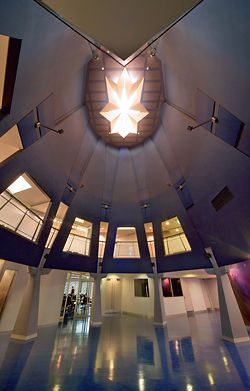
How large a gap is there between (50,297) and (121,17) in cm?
1300

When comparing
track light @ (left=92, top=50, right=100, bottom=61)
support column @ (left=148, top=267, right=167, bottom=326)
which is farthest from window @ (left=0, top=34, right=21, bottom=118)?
support column @ (left=148, top=267, right=167, bottom=326)

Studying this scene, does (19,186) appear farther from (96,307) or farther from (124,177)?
(96,307)

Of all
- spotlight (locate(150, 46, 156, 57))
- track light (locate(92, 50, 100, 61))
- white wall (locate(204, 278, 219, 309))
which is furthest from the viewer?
white wall (locate(204, 278, 219, 309))

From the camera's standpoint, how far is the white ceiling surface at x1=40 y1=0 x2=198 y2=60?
1.91 m

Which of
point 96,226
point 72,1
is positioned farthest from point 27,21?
point 96,226

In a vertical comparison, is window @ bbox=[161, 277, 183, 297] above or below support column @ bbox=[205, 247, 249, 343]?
above

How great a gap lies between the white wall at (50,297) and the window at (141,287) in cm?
635

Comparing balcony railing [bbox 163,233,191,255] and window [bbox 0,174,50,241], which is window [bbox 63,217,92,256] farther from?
balcony railing [bbox 163,233,191,255]

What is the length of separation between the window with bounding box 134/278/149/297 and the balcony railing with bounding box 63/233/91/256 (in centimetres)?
646

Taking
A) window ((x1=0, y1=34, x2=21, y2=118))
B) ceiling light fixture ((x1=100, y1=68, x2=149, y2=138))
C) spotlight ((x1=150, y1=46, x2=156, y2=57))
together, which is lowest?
window ((x1=0, y1=34, x2=21, y2=118))

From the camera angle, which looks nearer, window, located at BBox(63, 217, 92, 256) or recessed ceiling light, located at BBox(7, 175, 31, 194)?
recessed ceiling light, located at BBox(7, 175, 31, 194)

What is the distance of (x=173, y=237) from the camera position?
11.2 m

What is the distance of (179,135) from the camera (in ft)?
27.0

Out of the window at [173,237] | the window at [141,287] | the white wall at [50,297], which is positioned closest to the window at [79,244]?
the white wall at [50,297]
